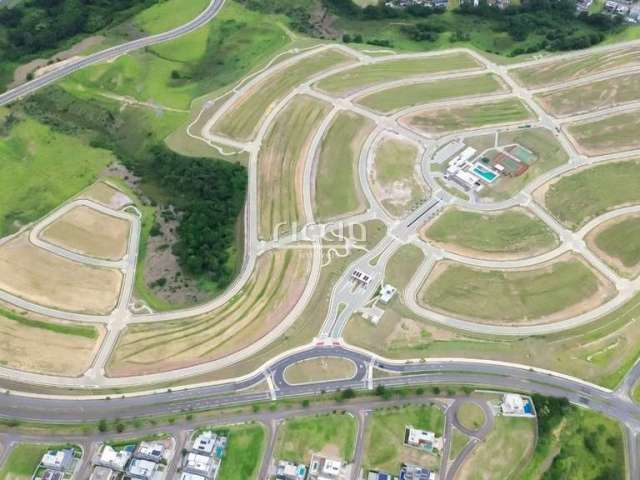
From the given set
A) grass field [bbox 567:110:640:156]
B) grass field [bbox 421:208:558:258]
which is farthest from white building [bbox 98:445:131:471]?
grass field [bbox 567:110:640:156]

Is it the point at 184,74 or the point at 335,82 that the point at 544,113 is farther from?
the point at 184,74

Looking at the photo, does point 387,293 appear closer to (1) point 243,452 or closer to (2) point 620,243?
(1) point 243,452

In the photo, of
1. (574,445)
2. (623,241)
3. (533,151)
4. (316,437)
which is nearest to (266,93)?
(533,151)

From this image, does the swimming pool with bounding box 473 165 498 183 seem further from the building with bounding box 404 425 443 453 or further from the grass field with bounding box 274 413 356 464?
the grass field with bounding box 274 413 356 464

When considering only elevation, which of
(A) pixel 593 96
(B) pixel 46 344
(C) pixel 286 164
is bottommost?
(B) pixel 46 344

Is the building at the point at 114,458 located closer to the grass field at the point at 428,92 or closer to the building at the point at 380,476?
the building at the point at 380,476

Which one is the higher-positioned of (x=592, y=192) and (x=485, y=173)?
(x=592, y=192)

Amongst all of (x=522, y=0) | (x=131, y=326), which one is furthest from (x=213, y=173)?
(x=522, y=0)
